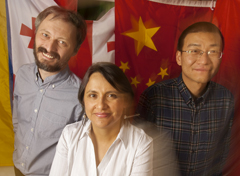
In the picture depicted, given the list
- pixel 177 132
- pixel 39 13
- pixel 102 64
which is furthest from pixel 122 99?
pixel 39 13

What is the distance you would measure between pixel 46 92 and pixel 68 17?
0.89 feet

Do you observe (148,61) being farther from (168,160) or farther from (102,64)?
(168,160)

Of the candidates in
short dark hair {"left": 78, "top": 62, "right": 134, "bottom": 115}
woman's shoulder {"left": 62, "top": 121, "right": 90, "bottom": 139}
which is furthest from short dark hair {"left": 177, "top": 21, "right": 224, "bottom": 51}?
woman's shoulder {"left": 62, "top": 121, "right": 90, "bottom": 139}

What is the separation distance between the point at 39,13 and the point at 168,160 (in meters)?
0.72

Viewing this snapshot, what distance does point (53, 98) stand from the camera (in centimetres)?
70

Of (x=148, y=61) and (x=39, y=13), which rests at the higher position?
(x=39, y=13)

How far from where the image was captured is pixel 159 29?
2.37ft

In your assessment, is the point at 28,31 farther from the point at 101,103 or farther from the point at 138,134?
the point at 138,134

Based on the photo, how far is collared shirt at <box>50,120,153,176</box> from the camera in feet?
2.35

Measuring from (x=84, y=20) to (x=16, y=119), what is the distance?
0.46 m

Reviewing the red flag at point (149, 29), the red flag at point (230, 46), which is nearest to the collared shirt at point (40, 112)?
the red flag at point (149, 29)

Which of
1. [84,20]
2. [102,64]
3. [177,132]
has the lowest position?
[177,132]

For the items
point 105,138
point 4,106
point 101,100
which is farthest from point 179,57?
point 4,106

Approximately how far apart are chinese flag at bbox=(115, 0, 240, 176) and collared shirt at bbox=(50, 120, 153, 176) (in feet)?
0.57
